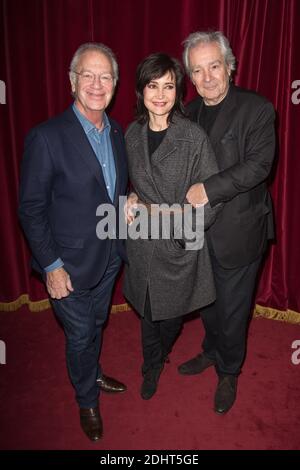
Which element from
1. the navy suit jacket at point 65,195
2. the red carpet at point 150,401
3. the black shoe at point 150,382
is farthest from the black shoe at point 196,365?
the navy suit jacket at point 65,195

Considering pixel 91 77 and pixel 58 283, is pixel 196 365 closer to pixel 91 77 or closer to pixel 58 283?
pixel 58 283

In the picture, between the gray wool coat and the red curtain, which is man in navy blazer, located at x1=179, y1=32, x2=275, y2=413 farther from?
the red curtain

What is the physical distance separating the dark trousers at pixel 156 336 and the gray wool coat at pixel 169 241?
95mm

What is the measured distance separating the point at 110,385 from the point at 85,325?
64 cm

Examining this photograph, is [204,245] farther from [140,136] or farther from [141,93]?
[141,93]

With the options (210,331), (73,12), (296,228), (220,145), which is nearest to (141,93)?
(220,145)

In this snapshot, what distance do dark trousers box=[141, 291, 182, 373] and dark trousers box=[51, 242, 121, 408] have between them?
233 mm

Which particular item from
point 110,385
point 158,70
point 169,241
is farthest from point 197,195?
point 110,385

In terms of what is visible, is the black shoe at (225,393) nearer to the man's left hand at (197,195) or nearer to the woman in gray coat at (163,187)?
the woman in gray coat at (163,187)

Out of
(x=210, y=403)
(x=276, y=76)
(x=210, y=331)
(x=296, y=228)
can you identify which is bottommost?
(x=210, y=403)

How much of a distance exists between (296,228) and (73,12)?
2.02 metres

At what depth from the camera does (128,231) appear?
2.00m

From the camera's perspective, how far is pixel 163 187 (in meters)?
1.84

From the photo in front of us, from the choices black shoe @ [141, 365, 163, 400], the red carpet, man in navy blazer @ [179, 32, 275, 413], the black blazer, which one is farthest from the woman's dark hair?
the red carpet
